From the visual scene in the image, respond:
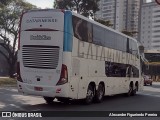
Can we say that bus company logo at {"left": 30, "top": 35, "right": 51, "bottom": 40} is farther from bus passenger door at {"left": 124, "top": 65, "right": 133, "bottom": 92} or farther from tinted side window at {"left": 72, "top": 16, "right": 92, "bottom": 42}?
bus passenger door at {"left": 124, "top": 65, "right": 133, "bottom": 92}

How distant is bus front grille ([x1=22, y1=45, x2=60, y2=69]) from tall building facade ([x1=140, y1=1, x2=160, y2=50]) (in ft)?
343

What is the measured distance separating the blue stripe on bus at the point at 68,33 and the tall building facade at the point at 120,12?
7108 centimetres

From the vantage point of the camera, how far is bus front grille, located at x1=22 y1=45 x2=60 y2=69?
14164 mm

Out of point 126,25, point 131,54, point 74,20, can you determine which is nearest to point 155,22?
point 126,25

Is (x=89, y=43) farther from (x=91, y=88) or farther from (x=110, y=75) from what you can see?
(x=110, y=75)

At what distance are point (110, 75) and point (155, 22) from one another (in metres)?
109

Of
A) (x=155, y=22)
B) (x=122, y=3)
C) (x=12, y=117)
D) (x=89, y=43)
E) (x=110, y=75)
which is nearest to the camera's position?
(x=12, y=117)

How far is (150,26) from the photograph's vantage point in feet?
415

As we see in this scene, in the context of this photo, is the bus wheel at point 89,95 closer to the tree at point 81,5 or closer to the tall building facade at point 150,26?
the tree at point 81,5

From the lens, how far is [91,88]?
1636 cm

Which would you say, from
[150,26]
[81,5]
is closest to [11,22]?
[81,5]

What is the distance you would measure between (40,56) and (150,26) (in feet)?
379

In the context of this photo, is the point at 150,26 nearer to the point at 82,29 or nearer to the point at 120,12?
the point at 120,12

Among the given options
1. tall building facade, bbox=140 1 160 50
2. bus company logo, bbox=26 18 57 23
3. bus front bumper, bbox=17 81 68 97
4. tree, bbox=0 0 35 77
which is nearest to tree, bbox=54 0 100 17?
tree, bbox=0 0 35 77
